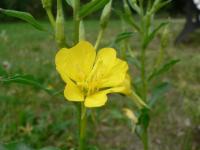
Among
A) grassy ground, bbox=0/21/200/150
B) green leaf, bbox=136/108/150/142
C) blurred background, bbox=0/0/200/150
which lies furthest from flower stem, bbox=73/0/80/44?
grassy ground, bbox=0/21/200/150

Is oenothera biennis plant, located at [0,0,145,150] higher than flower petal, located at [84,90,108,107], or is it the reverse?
oenothera biennis plant, located at [0,0,145,150]

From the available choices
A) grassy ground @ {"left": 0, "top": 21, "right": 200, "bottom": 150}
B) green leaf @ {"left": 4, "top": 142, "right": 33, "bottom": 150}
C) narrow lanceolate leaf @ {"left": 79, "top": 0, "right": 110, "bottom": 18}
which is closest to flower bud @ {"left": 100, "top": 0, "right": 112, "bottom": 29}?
narrow lanceolate leaf @ {"left": 79, "top": 0, "right": 110, "bottom": 18}

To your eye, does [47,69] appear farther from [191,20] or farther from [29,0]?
[29,0]

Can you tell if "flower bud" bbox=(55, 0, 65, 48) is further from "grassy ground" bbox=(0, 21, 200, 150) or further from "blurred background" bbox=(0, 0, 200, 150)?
"grassy ground" bbox=(0, 21, 200, 150)

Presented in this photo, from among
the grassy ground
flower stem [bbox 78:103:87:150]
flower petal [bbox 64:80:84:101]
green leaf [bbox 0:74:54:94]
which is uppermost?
green leaf [bbox 0:74:54:94]

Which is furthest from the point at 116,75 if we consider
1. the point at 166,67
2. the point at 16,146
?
the point at 166,67

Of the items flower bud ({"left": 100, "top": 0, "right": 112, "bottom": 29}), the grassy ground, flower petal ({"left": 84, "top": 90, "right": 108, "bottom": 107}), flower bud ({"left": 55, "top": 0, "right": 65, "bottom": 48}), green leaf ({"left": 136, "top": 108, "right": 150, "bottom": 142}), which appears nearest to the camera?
flower petal ({"left": 84, "top": 90, "right": 108, "bottom": 107})

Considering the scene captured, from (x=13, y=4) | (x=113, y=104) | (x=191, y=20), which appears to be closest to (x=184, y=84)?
(x=113, y=104)

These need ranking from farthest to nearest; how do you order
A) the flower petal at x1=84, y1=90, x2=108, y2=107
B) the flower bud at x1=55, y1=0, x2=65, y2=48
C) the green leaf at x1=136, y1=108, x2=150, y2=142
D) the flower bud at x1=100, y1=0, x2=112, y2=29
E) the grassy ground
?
the grassy ground → the green leaf at x1=136, y1=108, x2=150, y2=142 → the flower bud at x1=100, y1=0, x2=112, y2=29 → the flower bud at x1=55, y1=0, x2=65, y2=48 → the flower petal at x1=84, y1=90, x2=108, y2=107

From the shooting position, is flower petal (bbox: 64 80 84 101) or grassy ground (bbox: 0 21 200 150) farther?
grassy ground (bbox: 0 21 200 150)
